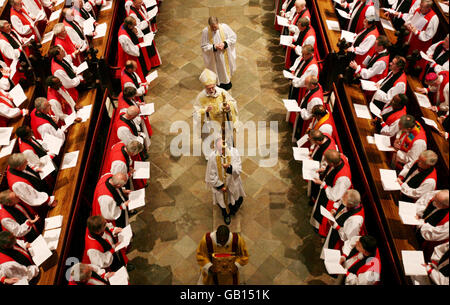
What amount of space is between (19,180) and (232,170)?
9.54 feet

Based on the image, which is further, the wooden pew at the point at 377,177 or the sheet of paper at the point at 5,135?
the sheet of paper at the point at 5,135

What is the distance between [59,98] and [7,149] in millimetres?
1127

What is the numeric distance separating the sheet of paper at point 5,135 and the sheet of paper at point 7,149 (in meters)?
0.07

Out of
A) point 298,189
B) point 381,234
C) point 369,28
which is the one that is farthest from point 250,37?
point 381,234

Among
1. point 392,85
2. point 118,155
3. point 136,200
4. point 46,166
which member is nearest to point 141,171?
point 118,155

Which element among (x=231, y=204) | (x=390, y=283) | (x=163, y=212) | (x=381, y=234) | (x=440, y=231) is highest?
(x=440, y=231)

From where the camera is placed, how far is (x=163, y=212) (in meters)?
6.23

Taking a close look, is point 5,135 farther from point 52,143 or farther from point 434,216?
point 434,216

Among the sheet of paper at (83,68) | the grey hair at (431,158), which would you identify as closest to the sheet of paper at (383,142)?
the grey hair at (431,158)

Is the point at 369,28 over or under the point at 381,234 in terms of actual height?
over

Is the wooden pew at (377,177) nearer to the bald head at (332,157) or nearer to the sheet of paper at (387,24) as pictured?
the bald head at (332,157)

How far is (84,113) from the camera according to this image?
6.10m

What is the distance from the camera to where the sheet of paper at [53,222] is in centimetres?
476

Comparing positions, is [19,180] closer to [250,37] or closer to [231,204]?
[231,204]
